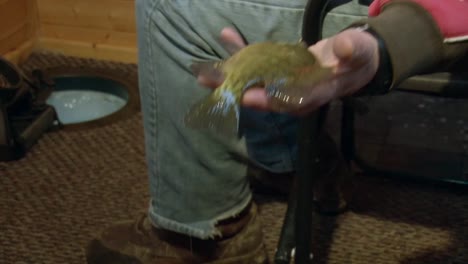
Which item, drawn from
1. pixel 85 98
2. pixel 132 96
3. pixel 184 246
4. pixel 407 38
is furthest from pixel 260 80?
pixel 85 98

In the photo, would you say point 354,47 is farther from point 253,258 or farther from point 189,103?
point 253,258

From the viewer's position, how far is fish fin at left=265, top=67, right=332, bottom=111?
551 millimetres

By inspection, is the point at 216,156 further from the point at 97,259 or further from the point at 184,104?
the point at 97,259

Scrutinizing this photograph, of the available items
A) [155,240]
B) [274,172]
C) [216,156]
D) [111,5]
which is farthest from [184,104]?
[111,5]

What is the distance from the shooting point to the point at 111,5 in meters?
1.92

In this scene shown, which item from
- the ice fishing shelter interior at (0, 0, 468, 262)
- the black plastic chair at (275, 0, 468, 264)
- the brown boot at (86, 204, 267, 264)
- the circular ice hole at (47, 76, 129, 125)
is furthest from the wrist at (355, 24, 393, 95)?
the circular ice hole at (47, 76, 129, 125)

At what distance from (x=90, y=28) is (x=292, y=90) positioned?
5.04 ft

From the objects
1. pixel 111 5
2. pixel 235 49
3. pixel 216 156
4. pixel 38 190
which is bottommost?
pixel 38 190

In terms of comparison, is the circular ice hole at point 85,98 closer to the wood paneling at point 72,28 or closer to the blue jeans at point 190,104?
the wood paneling at point 72,28

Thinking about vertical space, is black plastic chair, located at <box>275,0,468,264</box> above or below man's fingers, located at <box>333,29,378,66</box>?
below

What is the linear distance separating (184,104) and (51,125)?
80 centimetres

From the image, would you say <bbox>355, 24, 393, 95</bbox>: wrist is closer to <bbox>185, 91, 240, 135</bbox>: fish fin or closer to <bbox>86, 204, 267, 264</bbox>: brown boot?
<bbox>185, 91, 240, 135</bbox>: fish fin

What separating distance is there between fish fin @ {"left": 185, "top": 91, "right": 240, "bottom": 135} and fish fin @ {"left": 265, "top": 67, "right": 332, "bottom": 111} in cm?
4

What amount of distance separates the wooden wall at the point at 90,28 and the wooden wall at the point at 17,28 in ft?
0.12
